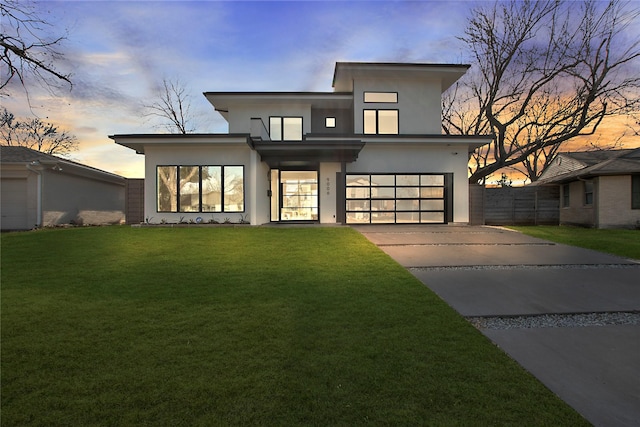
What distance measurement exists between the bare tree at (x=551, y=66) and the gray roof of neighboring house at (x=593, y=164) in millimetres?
1871

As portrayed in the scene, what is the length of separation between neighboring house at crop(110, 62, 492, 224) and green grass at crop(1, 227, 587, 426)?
312 inches

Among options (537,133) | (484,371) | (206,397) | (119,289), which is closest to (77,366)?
(206,397)

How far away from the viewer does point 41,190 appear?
1502 centimetres

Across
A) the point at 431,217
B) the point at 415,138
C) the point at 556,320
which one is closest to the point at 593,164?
the point at 431,217

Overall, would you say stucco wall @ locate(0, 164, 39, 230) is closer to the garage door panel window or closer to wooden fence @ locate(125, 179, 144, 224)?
wooden fence @ locate(125, 179, 144, 224)

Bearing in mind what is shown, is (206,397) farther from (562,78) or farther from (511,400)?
(562,78)

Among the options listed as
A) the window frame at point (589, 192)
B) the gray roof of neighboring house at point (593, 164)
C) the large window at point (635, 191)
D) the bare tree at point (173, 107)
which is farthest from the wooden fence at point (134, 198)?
the large window at point (635, 191)

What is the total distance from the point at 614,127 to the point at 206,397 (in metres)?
29.5

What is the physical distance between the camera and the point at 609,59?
19.9 metres

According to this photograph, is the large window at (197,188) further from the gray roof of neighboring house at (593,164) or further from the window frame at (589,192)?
Result: the window frame at (589,192)

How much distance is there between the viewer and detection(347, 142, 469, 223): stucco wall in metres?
15.0

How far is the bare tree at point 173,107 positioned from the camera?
2600cm

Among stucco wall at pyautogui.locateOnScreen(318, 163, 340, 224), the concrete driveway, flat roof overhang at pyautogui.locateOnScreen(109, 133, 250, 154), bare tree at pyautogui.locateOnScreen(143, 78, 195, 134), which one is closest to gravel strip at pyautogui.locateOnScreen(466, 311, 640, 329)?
the concrete driveway

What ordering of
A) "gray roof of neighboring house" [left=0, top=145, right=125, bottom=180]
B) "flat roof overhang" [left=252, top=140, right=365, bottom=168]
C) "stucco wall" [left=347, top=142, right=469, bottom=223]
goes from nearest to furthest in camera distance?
"flat roof overhang" [left=252, top=140, right=365, bottom=168]
"gray roof of neighboring house" [left=0, top=145, right=125, bottom=180]
"stucco wall" [left=347, top=142, right=469, bottom=223]
